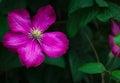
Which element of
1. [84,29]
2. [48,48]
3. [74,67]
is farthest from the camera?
[84,29]

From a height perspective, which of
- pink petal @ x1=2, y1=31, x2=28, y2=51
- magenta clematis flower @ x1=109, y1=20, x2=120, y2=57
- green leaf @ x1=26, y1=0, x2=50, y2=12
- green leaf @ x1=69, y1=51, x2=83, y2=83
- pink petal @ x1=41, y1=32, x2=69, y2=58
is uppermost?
pink petal @ x1=2, y1=31, x2=28, y2=51

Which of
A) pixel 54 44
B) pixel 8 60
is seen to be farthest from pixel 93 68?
pixel 8 60

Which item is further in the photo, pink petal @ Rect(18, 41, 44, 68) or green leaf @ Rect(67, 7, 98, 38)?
green leaf @ Rect(67, 7, 98, 38)

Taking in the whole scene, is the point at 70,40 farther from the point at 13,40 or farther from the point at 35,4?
the point at 13,40

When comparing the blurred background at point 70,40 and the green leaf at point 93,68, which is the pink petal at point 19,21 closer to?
the blurred background at point 70,40

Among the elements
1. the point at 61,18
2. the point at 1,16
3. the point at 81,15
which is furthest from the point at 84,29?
the point at 1,16

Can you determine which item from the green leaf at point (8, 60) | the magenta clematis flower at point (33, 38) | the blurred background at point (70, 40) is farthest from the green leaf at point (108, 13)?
the green leaf at point (8, 60)

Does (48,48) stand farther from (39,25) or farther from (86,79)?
(86,79)

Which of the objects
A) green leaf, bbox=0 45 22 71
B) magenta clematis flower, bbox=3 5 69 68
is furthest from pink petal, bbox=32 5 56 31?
green leaf, bbox=0 45 22 71

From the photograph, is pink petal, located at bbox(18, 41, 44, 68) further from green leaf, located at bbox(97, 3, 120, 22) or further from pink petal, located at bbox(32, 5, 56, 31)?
green leaf, located at bbox(97, 3, 120, 22)
